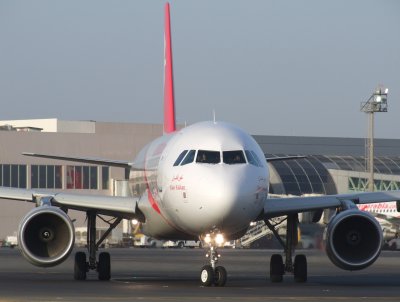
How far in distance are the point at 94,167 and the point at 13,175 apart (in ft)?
23.3

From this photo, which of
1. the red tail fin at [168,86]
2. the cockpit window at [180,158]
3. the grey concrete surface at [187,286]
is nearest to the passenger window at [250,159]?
the cockpit window at [180,158]

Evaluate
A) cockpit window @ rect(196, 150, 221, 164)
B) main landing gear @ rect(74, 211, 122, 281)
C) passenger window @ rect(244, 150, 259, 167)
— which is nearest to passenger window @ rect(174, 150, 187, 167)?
cockpit window @ rect(196, 150, 221, 164)

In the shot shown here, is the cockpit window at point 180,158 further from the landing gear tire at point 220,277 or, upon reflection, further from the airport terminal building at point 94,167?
the airport terminal building at point 94,167

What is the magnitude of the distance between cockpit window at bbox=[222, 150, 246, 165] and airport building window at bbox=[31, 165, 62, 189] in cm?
7561

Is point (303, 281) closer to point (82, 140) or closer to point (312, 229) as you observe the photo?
point (312, 229)

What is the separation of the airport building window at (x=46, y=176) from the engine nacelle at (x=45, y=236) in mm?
72033

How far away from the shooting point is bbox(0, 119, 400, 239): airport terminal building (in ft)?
329

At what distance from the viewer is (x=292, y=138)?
13612 cm

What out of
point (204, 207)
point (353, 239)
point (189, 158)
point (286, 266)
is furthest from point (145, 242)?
point (204, 207)

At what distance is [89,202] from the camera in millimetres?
31484

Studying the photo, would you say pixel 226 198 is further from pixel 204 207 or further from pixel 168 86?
pixel 168 86

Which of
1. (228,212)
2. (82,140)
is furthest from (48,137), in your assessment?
(228,212)

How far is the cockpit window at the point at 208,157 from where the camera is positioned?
26875mm

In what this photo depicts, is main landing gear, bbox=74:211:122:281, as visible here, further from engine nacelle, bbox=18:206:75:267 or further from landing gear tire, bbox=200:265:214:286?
landing gear tire, bbox=200:265:214:286
